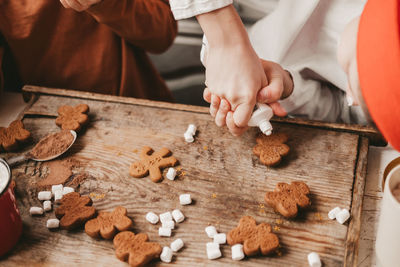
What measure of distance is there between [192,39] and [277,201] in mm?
1258

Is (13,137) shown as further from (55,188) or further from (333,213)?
(333,213)

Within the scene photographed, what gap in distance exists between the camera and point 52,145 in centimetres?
98

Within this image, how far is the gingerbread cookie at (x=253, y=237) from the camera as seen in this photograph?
75cm

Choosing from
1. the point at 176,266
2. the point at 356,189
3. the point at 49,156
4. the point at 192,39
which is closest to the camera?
the point at 176,266

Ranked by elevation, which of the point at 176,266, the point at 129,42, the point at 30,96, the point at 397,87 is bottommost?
the point at 176,266

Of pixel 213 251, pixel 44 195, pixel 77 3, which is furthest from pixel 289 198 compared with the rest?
pixel 77 3

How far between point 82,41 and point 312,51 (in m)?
0.68

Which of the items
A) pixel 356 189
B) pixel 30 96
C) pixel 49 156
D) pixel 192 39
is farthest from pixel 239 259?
pixel 192 39

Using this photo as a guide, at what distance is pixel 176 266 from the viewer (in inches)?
29.5

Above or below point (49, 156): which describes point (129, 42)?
above

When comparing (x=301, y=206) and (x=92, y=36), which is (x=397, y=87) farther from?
(x=92, y=36)

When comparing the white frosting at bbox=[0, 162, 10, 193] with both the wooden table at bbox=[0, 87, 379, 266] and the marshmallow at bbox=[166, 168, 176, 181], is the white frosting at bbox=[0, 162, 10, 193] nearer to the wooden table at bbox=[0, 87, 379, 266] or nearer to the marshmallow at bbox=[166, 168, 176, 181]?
the wooden table at bbox=[0, 87, 379, 266]

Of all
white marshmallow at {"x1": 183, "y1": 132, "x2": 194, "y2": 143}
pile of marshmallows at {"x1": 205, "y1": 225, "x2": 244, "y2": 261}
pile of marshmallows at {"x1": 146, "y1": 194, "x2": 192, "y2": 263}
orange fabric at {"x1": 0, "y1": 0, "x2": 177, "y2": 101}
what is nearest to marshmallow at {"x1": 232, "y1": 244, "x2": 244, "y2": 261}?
A: pile of marshmallows at {"x1": 205, "y1": 225, "x2": 244, "y2": 261}

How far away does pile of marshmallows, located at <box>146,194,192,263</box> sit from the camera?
77 centimetres
